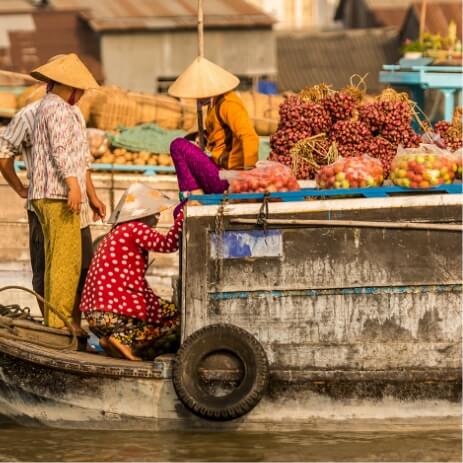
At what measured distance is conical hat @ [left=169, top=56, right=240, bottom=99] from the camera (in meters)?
6.82

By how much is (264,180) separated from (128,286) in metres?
0.96

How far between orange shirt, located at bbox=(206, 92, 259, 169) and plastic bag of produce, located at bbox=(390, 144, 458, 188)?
3.15ft

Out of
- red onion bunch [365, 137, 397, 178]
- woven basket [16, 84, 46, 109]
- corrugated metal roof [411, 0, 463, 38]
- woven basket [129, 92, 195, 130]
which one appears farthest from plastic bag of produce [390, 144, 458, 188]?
corrugated metal roof [411, 0, 463, 38]

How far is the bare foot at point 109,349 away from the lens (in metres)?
6.55

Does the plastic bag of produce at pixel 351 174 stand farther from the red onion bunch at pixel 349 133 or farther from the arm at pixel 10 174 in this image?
the arm at pixel 10 174

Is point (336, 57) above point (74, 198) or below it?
above

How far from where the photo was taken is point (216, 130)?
697 centimetres

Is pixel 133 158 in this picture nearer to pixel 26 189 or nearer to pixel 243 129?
pixel 26 189

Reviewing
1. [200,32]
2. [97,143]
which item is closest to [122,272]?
[200,32]

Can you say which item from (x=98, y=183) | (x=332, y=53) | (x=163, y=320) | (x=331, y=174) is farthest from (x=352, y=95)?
(x=332, y=53)

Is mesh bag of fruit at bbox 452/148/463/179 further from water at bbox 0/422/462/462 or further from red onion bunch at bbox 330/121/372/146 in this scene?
water at bbox 0/422/462/462

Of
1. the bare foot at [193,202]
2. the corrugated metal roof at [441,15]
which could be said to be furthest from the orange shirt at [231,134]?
the corrugated metal roof at [441,15]

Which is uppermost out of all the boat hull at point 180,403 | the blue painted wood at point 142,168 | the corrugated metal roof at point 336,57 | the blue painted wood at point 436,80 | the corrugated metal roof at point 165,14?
the corrugated metal roof at point 165,14

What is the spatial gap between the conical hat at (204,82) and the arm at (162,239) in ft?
2.54
